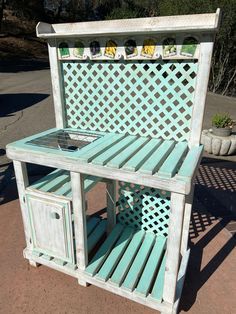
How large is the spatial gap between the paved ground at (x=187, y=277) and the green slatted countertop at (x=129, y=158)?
140 cm

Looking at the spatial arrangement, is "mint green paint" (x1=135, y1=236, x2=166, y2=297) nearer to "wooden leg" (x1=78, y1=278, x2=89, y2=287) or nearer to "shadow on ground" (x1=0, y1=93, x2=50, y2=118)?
"wooden leg" (x1=78, y1=278, x2=89, y2=287)

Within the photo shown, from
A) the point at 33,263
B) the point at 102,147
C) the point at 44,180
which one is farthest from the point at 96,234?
the point at 102,147

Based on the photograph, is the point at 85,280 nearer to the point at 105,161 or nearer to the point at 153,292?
the point at 153,292

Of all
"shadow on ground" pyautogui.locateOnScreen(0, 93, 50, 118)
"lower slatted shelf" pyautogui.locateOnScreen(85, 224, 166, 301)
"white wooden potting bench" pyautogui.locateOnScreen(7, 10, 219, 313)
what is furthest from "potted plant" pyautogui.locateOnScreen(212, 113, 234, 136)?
"shadow on ground" pyautogui.locateOnScreen(0, 93, 50, 118)

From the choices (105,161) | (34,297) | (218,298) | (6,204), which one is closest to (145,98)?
(105,161)

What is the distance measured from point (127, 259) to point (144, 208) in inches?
26.8

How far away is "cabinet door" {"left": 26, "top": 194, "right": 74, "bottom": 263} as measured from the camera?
2537mm

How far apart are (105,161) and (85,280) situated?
142 cm

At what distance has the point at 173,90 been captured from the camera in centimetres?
255

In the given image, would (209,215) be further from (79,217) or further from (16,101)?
(16,101)

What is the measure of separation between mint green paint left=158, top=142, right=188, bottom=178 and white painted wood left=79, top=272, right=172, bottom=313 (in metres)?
1.32

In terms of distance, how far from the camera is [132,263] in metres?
2.88

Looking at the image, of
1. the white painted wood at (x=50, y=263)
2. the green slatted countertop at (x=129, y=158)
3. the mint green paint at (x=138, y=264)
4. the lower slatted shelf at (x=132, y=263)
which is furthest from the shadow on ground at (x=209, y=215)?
the green slatted countertop at (x=129, y=158)

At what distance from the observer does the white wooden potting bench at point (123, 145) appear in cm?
224
